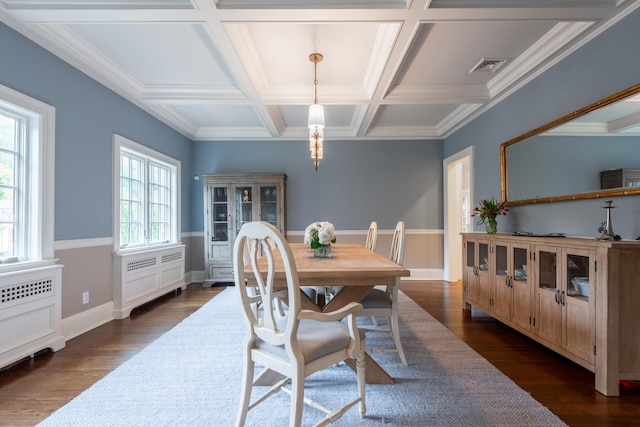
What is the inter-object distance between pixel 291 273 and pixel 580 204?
8.33 ft

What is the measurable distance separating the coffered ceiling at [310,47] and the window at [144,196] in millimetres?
612

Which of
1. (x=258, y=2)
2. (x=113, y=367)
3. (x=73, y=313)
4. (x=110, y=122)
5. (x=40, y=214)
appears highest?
(x=258, y=2)

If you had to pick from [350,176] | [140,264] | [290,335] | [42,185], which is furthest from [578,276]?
[140,264]

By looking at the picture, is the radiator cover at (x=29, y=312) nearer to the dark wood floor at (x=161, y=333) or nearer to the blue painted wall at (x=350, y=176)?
the dark wood floor at (x=161, y=333)

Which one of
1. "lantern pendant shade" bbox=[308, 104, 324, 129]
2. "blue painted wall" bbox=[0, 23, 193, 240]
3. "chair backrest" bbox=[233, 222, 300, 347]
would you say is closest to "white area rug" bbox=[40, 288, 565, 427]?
"chair backrest" bbox=[233, 222, 300, 347]

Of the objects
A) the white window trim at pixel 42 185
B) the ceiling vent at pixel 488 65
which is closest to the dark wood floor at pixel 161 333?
the white window trim at pixel 42 185

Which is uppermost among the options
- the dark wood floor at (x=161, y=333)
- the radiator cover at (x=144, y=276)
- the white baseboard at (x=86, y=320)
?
the radiator cover at (x=144, y=276)

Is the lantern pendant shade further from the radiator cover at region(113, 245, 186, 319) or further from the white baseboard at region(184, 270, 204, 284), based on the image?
the white baseboard at region(184, 270, 204, 284)

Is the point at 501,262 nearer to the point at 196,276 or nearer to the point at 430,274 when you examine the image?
the point at 430,274

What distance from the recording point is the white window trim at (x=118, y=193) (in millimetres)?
3318

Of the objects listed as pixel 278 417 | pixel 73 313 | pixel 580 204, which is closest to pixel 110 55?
pixel 73 313

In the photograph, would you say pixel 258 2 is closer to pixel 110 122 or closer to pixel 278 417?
pixel 110 122

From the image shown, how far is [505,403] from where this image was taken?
1.72 meters

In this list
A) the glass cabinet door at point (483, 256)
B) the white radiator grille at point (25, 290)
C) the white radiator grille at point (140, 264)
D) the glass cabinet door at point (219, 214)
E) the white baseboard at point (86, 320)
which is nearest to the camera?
the white radiator grille at point (25, 290)
